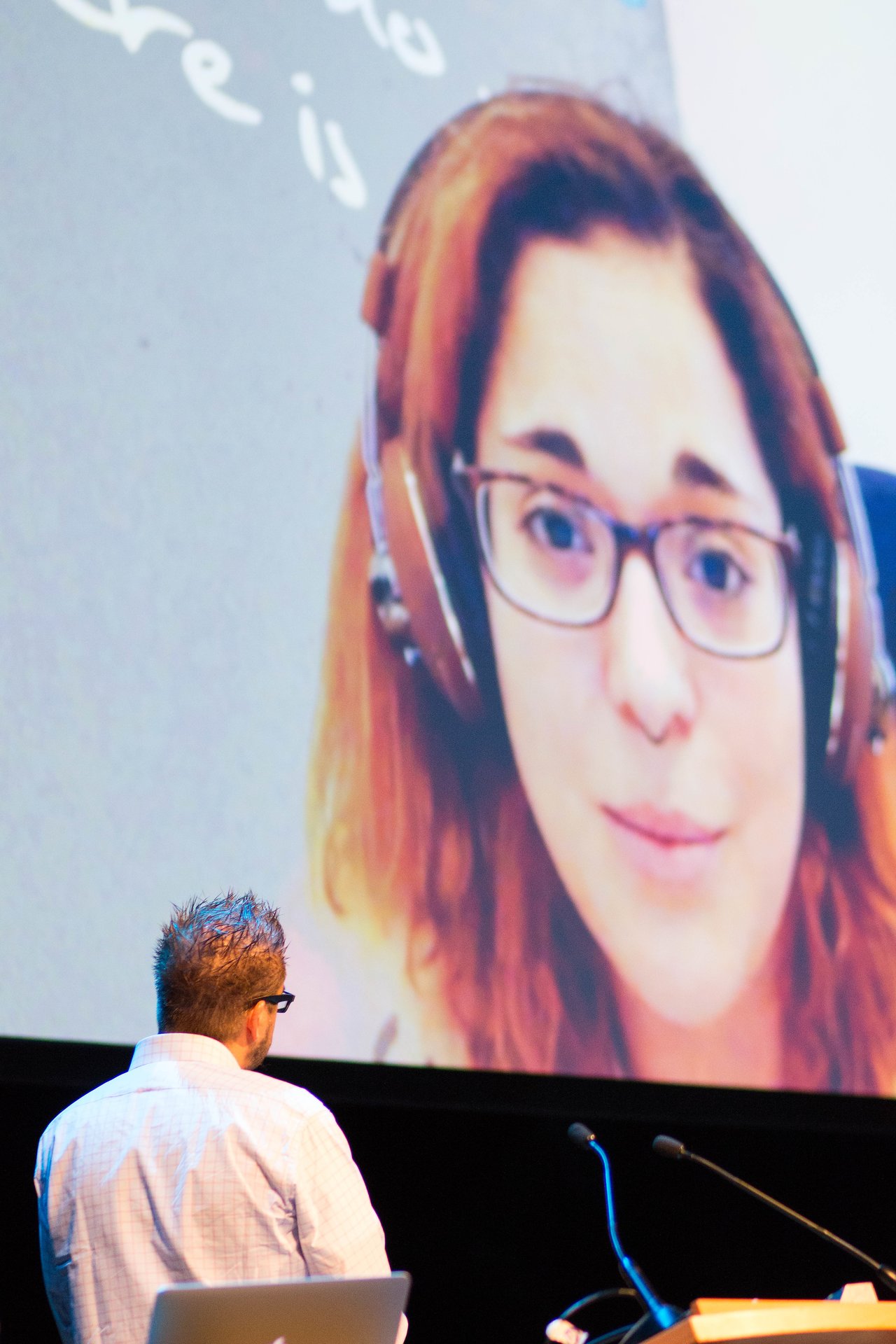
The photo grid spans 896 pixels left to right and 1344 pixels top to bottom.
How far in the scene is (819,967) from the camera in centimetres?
297

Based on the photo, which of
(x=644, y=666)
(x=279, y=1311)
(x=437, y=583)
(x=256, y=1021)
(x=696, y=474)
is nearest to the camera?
(x=279, y=1311)

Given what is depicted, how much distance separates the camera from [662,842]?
2857 mm

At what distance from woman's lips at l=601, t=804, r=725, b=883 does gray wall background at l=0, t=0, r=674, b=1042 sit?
688mm

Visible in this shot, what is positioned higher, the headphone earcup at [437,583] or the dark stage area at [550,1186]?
the headphone earcup at [437,583]

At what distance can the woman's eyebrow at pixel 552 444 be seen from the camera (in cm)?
288

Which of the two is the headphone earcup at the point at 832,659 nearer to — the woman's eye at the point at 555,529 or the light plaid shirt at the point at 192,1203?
the woman's eye at the point at 555,529

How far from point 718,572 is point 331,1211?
71.3 inches

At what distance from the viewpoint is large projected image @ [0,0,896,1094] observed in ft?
8.21

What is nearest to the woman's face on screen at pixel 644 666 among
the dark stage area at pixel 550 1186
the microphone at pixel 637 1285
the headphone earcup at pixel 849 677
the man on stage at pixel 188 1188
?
the headphone earcup at pixel 849 677

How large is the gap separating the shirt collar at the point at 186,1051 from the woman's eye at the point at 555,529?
4.95 ft

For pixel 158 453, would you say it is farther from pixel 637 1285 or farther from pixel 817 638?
pixel 637 1285

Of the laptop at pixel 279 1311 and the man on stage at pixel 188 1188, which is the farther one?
the man on stage at pixel 188 1188

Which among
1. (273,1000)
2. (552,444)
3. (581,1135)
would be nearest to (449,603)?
(552,444)

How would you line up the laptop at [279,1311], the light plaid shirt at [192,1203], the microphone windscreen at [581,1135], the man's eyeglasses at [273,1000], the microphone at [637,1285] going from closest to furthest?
the laptop at [279,1311] < the light plaid shirt at [192,1203] < the man's eyeglasses at [273,1000] < the microphone at [637,1285] < the microphone windscreen at [581,1135]
